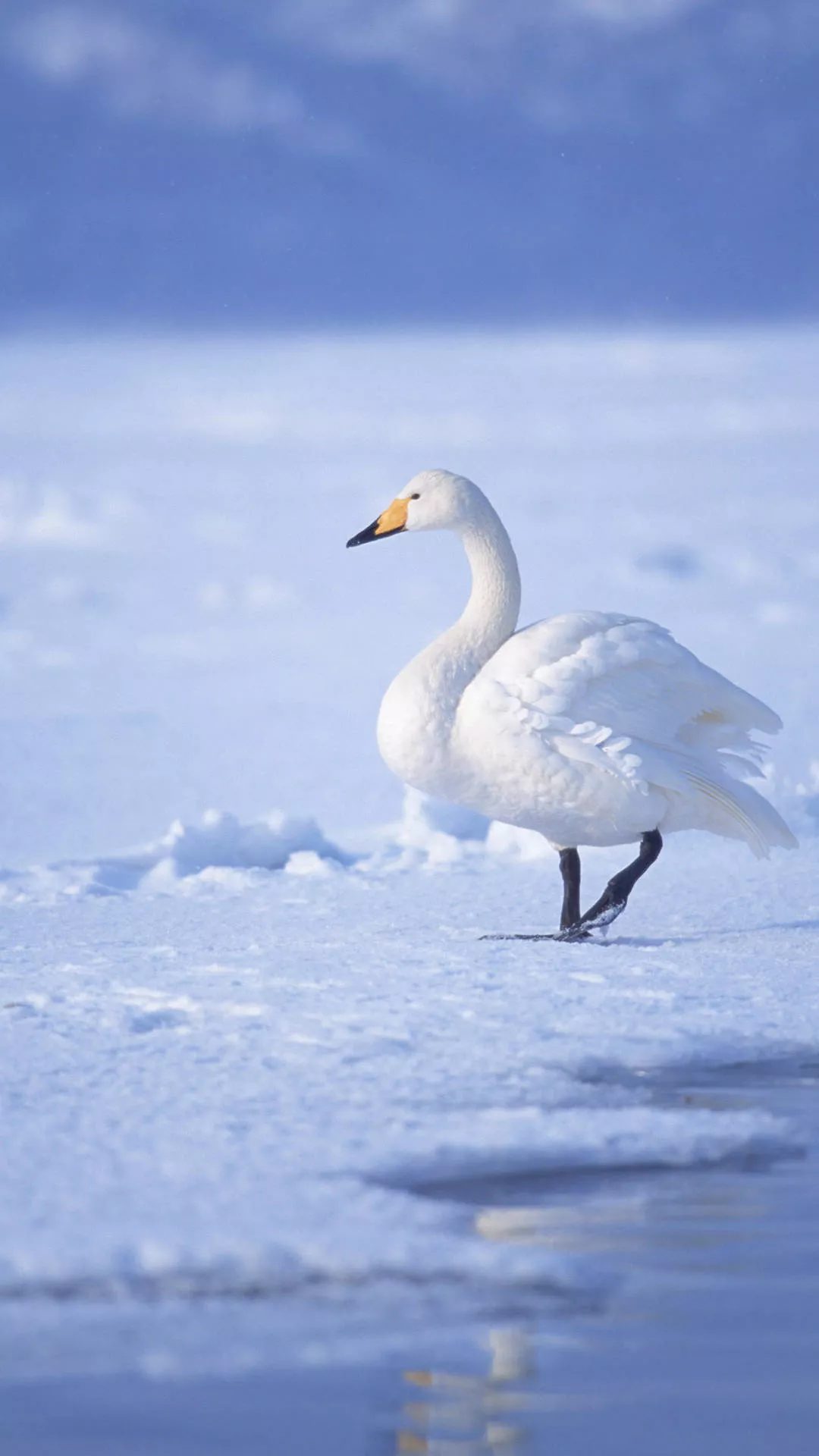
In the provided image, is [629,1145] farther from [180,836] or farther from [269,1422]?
[180,836]

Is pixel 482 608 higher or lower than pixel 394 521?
lower

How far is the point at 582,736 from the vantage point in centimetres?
518

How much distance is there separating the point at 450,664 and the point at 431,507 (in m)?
0.75

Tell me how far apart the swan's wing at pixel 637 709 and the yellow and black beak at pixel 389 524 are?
2.50ft

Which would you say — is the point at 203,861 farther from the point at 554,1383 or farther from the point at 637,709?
the point at 554,1383

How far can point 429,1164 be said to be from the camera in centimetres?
274

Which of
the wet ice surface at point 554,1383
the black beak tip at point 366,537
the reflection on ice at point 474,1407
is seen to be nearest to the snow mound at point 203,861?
the black beak tip at point 366,537

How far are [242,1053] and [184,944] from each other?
1.96m

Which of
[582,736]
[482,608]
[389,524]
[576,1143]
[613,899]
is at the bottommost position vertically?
[576,1143]

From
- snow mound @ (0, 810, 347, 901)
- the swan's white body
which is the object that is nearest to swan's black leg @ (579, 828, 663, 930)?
the swan's white body

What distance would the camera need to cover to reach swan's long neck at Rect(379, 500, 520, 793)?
5.41 m

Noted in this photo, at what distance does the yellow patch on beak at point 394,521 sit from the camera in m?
6.00

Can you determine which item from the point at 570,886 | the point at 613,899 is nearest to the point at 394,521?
the point at 570,886

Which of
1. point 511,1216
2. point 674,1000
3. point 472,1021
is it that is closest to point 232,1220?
point 511,1216
